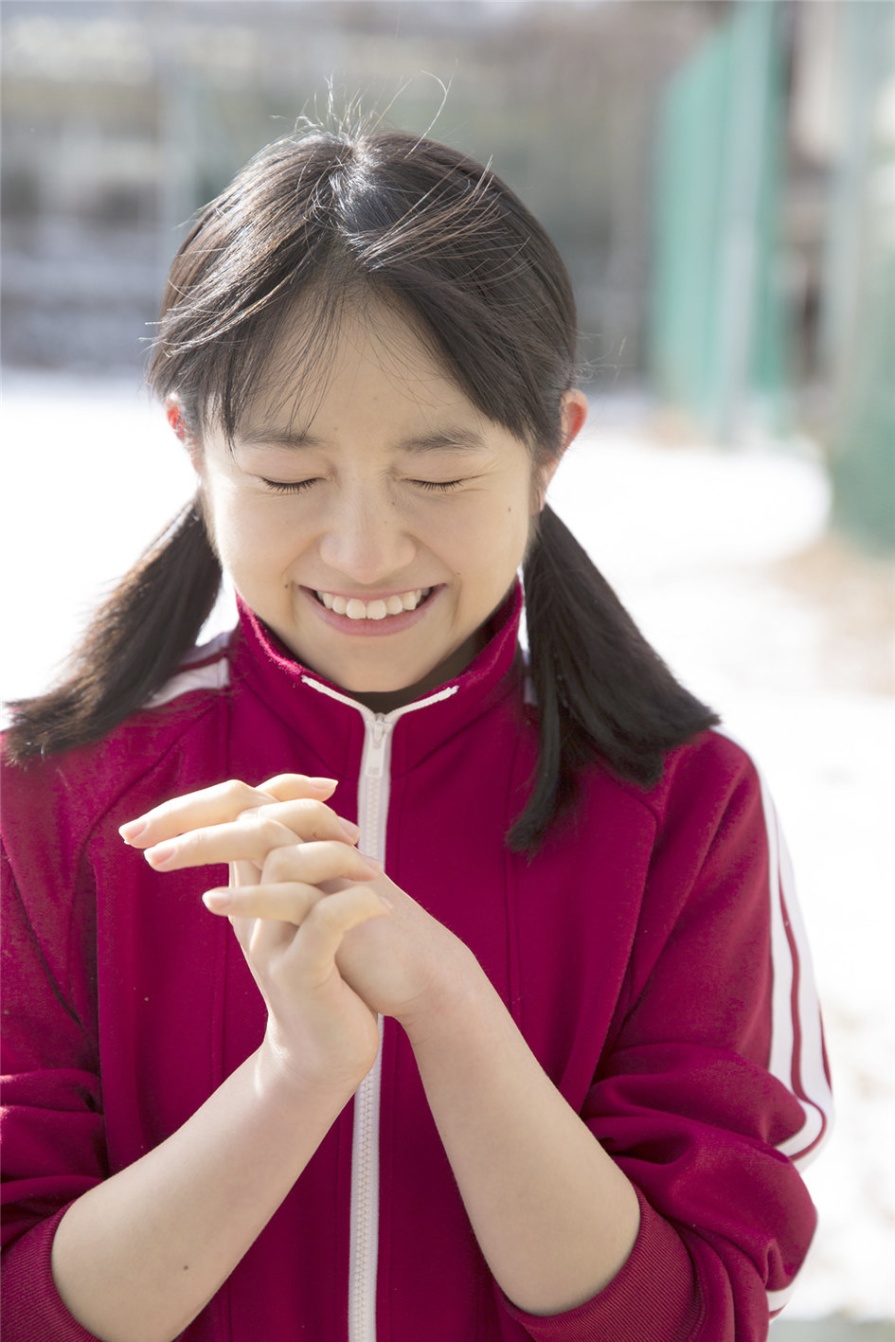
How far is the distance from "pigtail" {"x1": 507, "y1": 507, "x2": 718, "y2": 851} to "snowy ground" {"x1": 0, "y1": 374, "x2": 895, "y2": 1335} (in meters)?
0.31

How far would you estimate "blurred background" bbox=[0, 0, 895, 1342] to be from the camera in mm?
3322

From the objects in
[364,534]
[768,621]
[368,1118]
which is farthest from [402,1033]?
[768,621]

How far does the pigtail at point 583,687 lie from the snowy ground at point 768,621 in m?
0.31

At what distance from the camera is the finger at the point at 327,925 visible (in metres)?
0.89

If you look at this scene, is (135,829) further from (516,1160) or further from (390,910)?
(516,1160)

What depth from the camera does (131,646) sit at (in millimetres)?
1264

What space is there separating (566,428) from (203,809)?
505 mm

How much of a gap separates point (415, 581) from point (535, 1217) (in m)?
0.48

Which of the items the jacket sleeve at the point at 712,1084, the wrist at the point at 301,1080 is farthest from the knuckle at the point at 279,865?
the jacket sleeve at the point at 712,1084

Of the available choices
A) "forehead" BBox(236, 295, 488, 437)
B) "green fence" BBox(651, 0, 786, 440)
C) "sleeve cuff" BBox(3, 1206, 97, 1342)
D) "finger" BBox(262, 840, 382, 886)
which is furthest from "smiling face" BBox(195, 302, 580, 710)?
"green fence" BBox(651, 0, 786, 440)

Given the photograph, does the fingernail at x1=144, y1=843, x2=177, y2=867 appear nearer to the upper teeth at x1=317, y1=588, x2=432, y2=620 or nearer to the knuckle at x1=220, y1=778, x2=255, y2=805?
the knuckle at x1=220, y1=778, x2=255, y2=805

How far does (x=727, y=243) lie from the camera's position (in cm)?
1045

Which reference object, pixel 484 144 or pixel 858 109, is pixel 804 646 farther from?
pixel 484 144

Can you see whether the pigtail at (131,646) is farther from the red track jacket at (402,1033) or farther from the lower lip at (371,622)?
the lower lip at (371,622)
